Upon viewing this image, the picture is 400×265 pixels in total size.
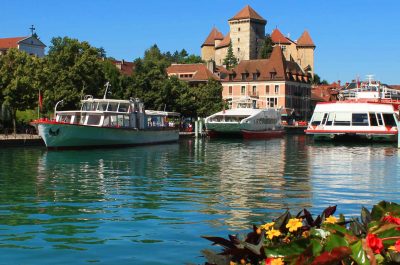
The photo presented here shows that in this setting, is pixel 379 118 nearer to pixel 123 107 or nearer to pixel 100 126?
pixel 123 107

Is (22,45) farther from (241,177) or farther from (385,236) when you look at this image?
(385,236)

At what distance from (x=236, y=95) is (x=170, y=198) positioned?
3943 inches

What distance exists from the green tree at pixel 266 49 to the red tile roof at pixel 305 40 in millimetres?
14085

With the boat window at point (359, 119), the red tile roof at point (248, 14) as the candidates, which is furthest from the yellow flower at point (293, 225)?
the red tile roof at point (248, 14)

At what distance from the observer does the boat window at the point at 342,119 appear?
5903 centimetres

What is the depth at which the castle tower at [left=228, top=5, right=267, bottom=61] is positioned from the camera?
499 ft

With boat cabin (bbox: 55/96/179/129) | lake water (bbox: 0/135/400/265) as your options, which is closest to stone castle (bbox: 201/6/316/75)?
boat cabin (bbox: 55/96/179/129)

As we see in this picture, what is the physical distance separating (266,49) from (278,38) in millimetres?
17420

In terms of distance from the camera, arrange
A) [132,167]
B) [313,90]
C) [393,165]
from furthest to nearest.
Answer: [313,90] < [393,165] < [132,167]

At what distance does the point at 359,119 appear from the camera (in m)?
59.0

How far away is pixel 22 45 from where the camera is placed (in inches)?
4702

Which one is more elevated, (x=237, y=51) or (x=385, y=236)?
(x=237, y=51)

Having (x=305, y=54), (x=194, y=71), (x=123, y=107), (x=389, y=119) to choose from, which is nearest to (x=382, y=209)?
(x=123, y=107)

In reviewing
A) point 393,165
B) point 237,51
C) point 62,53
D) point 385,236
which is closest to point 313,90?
point 237,51
